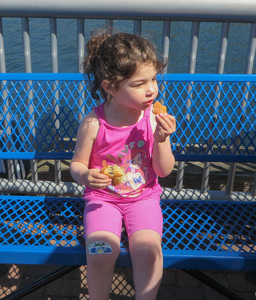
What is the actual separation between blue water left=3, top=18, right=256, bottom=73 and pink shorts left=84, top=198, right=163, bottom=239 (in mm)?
4015

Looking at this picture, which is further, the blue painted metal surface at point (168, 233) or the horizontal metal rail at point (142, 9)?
the horizontal metal rail at point (142, 9)

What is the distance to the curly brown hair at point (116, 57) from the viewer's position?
6.30 ft

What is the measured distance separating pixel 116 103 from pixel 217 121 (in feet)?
2.23

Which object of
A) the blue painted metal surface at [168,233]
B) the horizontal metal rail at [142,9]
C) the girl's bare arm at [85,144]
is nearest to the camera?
the blue painted metal surface at [168,233]

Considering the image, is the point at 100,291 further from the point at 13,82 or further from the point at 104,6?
the point at 104,6

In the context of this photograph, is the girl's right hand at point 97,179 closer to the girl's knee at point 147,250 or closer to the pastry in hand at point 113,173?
the pastry in hand at point 113,173

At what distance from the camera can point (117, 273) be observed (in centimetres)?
269

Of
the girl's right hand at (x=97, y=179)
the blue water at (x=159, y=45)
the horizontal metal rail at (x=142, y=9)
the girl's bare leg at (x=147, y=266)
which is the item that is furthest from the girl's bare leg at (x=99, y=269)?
the blue water at (x=159, y=45)

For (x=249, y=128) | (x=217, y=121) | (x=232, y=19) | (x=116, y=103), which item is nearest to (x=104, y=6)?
(x=116, y=103)

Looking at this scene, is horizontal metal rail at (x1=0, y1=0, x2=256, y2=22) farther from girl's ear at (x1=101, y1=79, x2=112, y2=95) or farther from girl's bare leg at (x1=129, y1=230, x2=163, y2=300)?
girl's bare leg at (x1=129, y1=230, x2=163, y2=300)

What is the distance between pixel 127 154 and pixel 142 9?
85 cm

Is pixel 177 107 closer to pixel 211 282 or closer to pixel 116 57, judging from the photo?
pixel 116 57

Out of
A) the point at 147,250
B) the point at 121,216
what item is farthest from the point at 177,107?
the point at 147,250

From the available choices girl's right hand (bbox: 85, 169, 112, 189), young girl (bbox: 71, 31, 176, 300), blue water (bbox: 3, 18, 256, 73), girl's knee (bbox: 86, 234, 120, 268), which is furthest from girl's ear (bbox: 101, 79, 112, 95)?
blue water (bbox: 3, 18, 256, 73)
